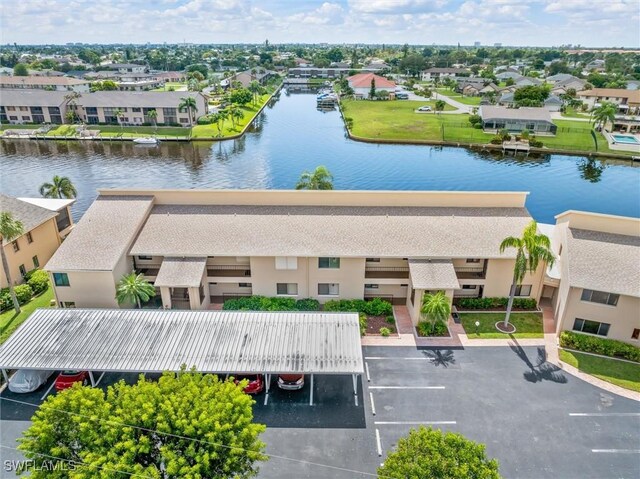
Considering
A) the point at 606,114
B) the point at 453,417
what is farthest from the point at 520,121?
the point at 453,417

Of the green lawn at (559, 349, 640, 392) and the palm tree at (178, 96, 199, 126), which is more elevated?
the palm tree at (178, 96, 199, 126)

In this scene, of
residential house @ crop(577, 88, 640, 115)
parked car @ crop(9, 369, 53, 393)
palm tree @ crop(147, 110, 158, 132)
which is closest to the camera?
parked car @ crop(9, 369, 53, 393)

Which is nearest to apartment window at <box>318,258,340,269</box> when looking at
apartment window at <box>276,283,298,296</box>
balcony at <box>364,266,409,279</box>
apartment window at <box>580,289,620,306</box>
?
balcony at <box>364,266,409,279</box>

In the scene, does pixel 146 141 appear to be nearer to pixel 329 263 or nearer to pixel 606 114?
pixel 329 263

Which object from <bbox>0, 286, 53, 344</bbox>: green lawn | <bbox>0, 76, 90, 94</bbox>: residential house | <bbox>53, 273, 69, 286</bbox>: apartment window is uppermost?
<bbox>0, 76, 90, 94</bbox>: residential house

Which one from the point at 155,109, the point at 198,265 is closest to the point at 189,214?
the point at 198,265

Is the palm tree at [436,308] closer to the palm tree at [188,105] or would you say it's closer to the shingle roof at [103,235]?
the shingle roof at [103,235]

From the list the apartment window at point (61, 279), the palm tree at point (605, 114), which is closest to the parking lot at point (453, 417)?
the apartment window at point (61, 279)

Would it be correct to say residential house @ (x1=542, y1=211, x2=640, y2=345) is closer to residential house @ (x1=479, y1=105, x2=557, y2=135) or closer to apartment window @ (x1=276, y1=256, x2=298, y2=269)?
apartment window @ (x1=276, y1=256, x2=298, y2=269)
